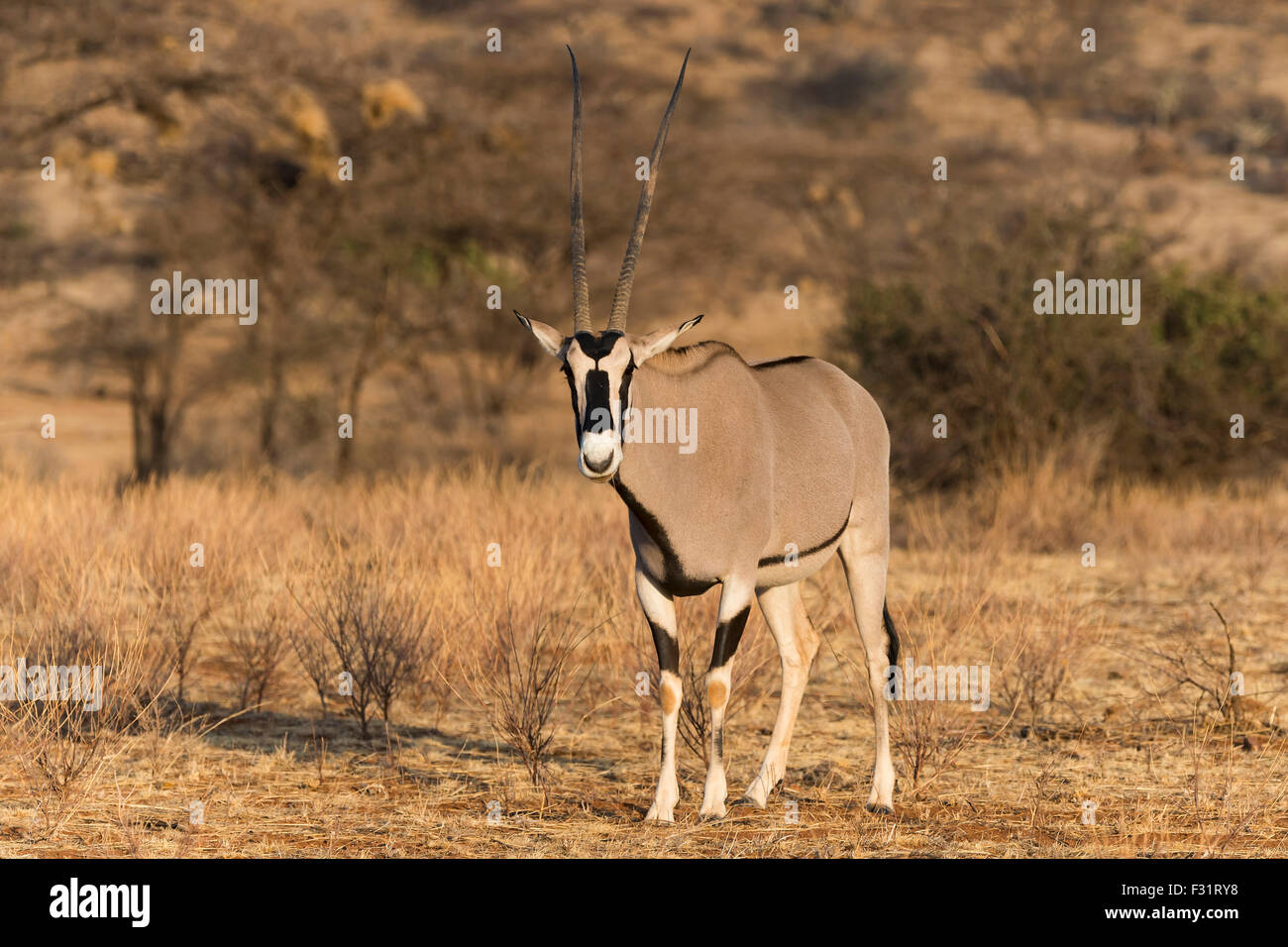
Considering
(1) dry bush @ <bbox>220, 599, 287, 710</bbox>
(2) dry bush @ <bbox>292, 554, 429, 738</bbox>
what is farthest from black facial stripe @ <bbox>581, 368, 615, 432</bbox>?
(1) dry bush @ <bbox>220, 599, 287, 710</bbox>

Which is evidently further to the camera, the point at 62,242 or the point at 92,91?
the point at 62,242

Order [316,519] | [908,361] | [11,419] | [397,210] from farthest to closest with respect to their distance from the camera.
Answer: [11,419] < [397,210] < [908,361] < [316,519]

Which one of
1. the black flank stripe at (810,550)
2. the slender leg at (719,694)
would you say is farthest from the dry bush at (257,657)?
the black flank stripe at (810,550)

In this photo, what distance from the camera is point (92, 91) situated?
56.6ft

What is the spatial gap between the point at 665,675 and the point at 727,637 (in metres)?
0.24

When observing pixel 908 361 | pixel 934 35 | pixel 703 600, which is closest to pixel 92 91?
pixel 908 361

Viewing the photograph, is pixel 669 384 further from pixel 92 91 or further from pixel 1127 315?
pixel 92 91

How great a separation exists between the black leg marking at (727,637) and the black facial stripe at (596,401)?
34.6 inches

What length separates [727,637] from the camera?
17.3 feet

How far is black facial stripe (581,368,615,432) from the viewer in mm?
4668

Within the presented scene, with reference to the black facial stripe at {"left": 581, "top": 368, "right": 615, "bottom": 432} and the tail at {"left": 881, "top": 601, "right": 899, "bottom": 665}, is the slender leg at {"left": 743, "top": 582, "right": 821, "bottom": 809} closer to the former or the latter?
the tail at {"left": 881, "top": 601, "right": 899, "bottom": 665}

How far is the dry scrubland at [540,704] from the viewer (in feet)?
17.2
